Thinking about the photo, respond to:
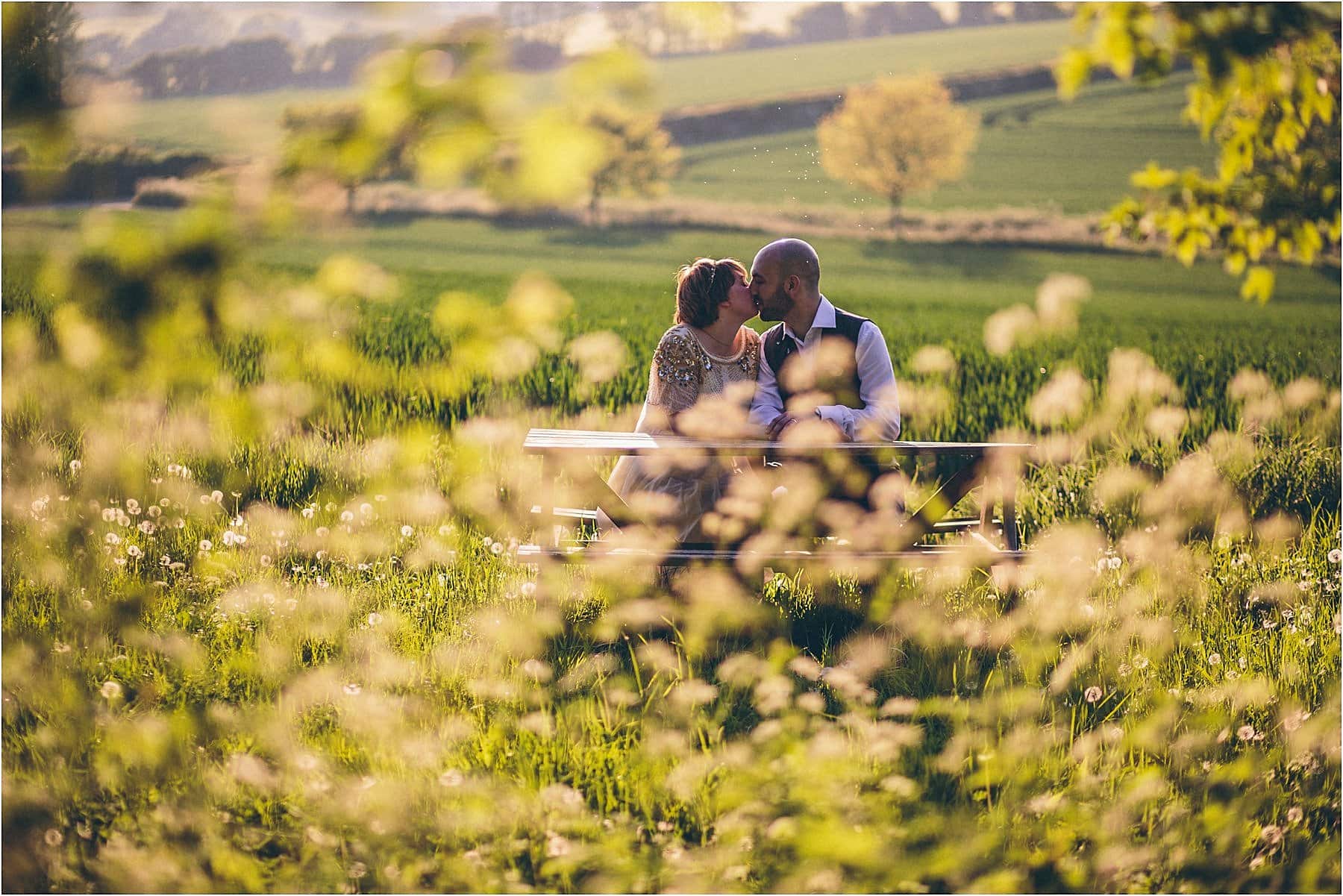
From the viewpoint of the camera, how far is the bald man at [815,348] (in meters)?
4.48

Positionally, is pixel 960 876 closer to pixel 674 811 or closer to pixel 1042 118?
pixel 674 811

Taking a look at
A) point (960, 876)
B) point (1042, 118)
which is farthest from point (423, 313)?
point (1042, 118)

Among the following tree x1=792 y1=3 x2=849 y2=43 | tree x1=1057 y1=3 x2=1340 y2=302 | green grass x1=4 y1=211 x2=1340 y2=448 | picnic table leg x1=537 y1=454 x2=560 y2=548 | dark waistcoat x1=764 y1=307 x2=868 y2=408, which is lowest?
green grass x1=4 y1=211 x2=1340 y2=448

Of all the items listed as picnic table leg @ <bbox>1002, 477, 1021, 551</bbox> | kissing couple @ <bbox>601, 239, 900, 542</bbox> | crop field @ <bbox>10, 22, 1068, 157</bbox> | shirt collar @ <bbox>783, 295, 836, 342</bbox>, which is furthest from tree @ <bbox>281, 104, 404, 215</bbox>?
crop field @ <bbox>10, 22, 1068, 157</bbox>

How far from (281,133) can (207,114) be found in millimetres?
295

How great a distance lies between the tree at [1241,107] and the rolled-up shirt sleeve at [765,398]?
65.6 inches

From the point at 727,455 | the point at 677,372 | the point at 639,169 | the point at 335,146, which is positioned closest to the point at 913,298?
the point at 677,372

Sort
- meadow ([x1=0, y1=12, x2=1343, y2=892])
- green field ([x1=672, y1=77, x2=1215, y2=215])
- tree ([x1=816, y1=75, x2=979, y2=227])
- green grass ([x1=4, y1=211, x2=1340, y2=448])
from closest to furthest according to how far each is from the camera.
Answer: meadow ([x1=0, y1=12, x2=1343, y2=892]) → green grass ([x1=4, y1=211, x2=1340, y2=448]) → green field ([x1=672, y1=77, x2=1215, y2=215]) → tree ([x1=816, y1=75, x2=979, y2=227])

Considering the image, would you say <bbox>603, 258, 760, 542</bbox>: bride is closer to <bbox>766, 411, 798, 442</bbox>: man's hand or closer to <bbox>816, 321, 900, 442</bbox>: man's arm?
<bbox>766, 411, 798, 442</bbox>: man's hand

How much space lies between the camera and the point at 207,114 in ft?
4.11

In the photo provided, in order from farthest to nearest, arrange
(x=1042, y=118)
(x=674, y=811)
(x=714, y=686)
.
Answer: (x=1042, y=118) → (x=714, y=686) → (x=674, y=811)

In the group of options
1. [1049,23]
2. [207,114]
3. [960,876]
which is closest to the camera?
[207,114]

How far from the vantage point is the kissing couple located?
4375 millimetres

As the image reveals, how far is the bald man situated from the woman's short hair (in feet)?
0.48
